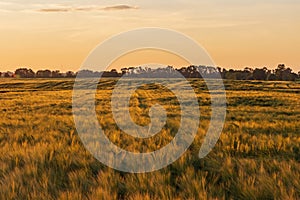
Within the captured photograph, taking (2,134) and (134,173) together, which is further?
(2,134)

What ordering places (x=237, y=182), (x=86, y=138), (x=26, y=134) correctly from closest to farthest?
(x=237, y=182), (x=86, y=138), (x=26, y=134)

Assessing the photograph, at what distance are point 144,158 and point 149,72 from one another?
56.2 meters

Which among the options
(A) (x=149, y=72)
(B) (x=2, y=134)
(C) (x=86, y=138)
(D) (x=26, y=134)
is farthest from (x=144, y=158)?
(A) (x=149, y=72)

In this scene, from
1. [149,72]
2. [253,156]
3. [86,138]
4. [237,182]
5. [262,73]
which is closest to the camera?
[237,182]

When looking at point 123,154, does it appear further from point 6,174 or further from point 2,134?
point 2,134

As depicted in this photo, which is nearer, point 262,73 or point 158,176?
point 158,176

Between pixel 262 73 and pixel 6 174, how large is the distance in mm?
97682

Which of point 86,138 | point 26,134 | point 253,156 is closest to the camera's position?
point 253,156

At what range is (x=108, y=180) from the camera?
5.58 m

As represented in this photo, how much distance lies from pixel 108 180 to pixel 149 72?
57.2 meters

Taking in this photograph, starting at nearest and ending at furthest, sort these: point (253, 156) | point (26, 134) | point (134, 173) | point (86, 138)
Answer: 1. point (134, 173)
2. point (253, 156)
3. point (86, 138)
4. point (26, 134)

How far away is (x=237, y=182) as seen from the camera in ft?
17.3

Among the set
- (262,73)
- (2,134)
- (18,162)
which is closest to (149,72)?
(262,73)

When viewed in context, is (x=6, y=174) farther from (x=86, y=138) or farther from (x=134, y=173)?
(x=86, y=138)
